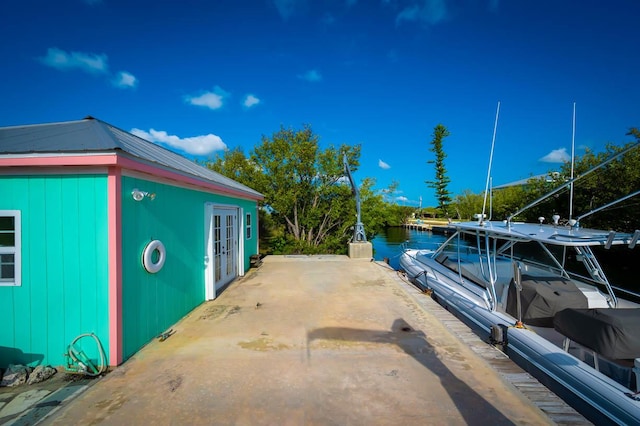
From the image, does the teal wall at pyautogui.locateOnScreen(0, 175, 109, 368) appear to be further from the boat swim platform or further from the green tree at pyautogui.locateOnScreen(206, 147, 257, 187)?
the green tree at pyautogui.locateOnScreen(206, 147, 257, 187)

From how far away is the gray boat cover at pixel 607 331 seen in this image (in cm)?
263

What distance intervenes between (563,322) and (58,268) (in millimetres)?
5392

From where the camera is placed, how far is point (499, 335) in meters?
3.63

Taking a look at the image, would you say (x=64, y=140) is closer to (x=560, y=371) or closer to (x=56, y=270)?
(x=56, y=270)

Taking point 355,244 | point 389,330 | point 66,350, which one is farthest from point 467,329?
point 355,244

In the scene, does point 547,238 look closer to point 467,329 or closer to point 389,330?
point 467,329

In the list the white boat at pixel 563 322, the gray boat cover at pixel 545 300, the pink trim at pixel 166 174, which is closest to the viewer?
the white boat at pixel 563 322

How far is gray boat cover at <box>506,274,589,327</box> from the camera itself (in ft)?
12.3

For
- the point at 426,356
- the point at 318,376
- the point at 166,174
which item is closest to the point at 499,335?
the point at 426,356

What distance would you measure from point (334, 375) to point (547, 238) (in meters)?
3.23

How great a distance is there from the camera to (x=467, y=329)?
4160 mm

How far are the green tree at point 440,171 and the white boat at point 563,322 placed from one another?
22.1 meters

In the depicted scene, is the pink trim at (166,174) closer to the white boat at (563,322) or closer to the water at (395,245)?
the white boat at (563,322)

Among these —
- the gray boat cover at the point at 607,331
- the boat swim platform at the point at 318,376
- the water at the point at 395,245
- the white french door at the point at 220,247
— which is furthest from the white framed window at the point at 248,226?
the gray boat cover at the point at 607,331
